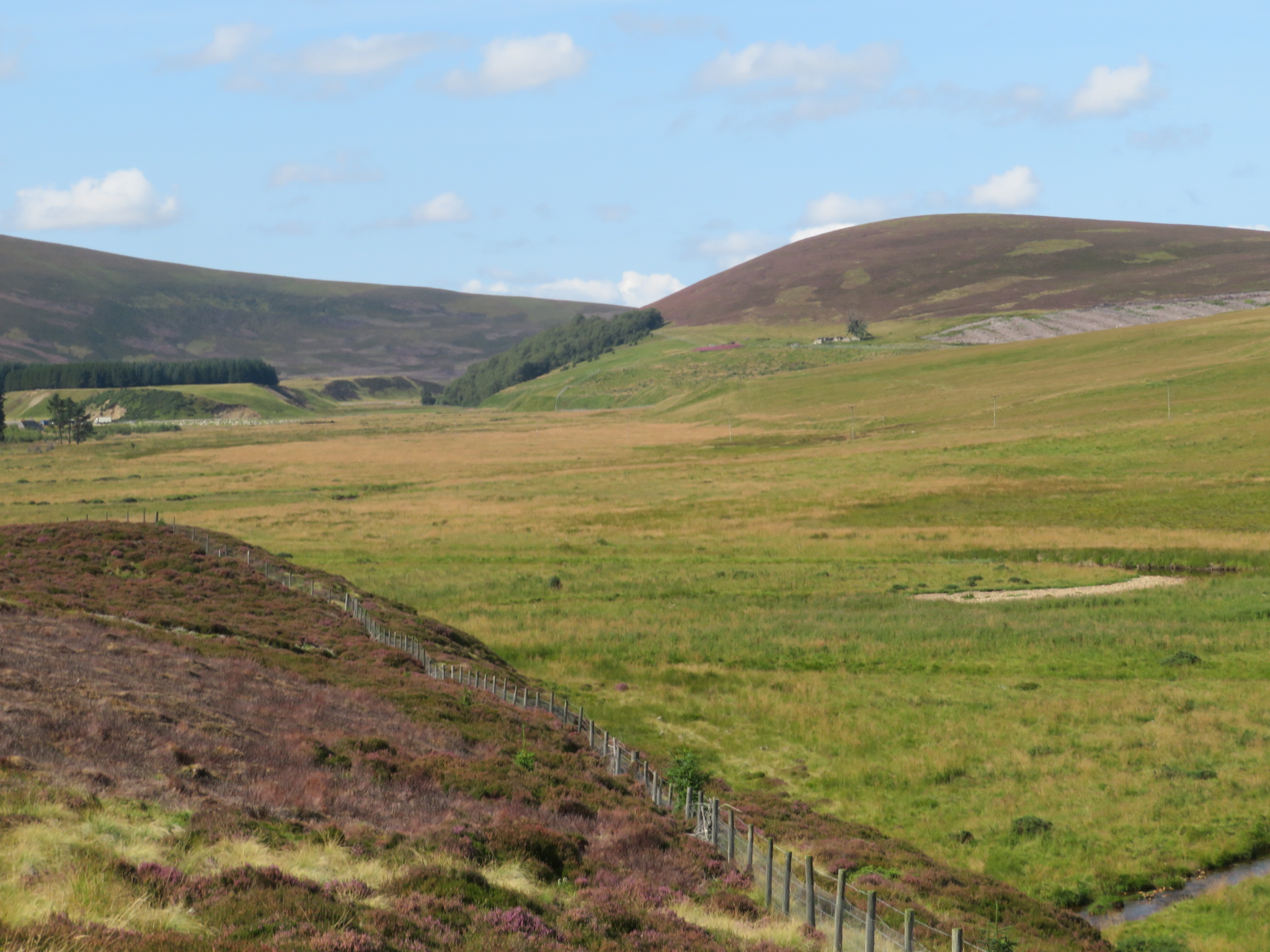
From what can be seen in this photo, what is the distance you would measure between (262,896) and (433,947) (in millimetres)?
2243

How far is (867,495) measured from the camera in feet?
307

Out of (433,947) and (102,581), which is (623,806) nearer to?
(433,947)

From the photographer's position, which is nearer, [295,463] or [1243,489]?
[1243,489]

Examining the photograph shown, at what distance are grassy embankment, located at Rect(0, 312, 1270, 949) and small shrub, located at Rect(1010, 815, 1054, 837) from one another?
227mm

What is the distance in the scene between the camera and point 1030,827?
1083 inches

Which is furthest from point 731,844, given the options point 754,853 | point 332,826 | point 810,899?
point 332,826

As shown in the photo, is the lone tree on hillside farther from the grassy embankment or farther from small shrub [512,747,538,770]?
small shrub [512,747,538,770]

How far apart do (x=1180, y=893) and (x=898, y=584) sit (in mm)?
36809

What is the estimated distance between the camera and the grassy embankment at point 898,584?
101 ft

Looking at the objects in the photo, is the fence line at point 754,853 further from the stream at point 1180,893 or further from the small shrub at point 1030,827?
the small shrub at point 1030,827

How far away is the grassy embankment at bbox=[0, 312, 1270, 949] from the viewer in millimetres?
30656

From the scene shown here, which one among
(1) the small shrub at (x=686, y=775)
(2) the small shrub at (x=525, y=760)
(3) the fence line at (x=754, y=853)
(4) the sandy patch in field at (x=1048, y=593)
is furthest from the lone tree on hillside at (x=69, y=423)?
(1) the small shrub at (x=686, y=775)

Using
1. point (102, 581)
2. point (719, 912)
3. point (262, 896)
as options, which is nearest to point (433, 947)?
point (262, 896)

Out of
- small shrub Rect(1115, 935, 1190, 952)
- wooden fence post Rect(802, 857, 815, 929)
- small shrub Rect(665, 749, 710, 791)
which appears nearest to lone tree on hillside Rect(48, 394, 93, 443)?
small shrub Rect(665, 749, 710, 791)
